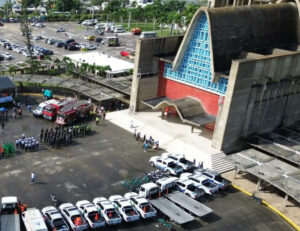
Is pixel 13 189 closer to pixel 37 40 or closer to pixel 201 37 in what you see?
pixel 201 37

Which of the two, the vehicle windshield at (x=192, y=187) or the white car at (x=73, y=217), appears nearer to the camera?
the white car at (x=73, y=217)

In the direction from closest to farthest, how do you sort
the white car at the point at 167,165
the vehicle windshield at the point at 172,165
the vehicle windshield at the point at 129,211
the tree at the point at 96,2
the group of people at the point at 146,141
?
the vehicle windshield at the point at 129,211 → the white car at the point at 167,165 → the vehicle windshield at the point at 172,165 → the group of people at the point at 146,141 → the tree at the point at 96,2

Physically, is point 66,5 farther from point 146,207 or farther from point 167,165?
point 146,207

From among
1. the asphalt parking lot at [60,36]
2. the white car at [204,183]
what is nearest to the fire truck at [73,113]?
the white car at [204,183]

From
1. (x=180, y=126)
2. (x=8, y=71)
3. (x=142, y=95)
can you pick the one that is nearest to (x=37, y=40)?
(x=8, y=71)

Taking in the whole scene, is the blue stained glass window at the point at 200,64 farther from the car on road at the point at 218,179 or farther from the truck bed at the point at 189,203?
the truck bed at the point at 189,203

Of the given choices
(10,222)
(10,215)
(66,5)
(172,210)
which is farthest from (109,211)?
(66,5)
